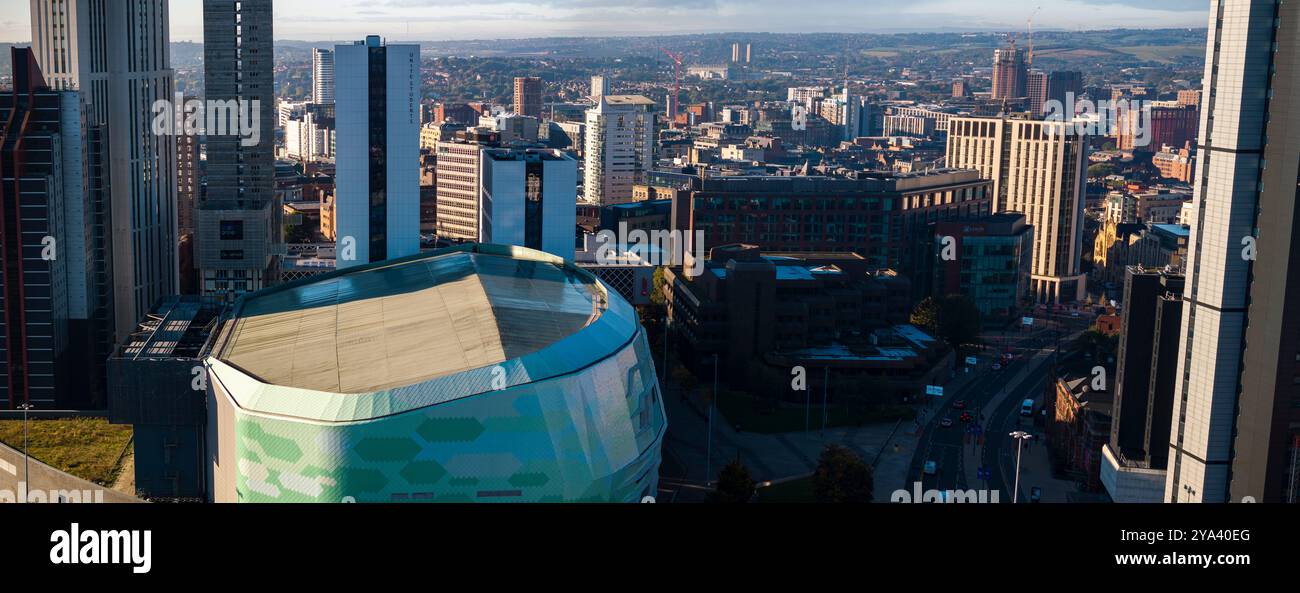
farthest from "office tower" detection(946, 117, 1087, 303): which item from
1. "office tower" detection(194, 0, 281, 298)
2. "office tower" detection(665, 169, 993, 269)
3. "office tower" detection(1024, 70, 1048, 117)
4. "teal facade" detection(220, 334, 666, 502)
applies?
"office tower" detection(1024, 70, 1048, 117)

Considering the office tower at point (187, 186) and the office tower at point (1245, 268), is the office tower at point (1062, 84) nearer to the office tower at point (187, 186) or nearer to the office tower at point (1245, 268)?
the office tower at point (187, 186)

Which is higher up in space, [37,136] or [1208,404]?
[37,136]

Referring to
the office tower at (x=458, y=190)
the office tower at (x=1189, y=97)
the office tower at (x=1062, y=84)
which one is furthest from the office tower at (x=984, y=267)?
the office tower at (x=1062, y=84)

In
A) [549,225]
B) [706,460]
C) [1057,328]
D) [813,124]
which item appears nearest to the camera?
[706,460]

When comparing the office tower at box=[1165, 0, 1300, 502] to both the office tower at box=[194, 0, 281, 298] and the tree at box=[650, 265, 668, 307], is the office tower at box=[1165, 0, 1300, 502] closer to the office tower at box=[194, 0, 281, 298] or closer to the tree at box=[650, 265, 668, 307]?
the tree at box=[650, 265, 668, 307]

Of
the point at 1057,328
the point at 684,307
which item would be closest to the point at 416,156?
the point at 684,307

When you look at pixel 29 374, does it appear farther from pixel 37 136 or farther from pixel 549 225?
pixel 549 225

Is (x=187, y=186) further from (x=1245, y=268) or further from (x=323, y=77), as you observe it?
(x=323, y=77)
